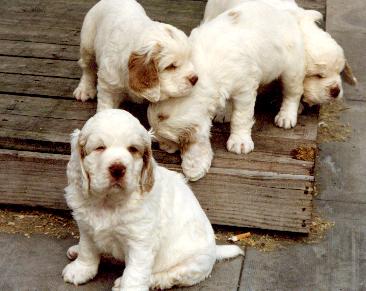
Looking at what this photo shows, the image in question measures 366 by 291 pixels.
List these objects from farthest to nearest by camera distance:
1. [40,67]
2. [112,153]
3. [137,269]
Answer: [40,67] < [137,269] < [112,153]

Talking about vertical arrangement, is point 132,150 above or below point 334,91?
above

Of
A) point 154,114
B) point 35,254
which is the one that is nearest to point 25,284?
point 35,254

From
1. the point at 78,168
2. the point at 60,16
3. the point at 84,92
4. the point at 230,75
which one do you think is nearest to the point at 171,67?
the point at 230,75

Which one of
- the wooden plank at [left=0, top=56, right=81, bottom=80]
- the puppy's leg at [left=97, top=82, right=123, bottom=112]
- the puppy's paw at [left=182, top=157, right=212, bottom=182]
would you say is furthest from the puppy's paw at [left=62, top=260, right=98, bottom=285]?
the wooden plank at [left=0, top=56, right=81, bottom=80]

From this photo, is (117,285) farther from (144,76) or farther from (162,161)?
(144,76)

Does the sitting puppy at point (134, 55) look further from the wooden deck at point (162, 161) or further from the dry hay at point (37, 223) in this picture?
the dry hay at point (37, 223)

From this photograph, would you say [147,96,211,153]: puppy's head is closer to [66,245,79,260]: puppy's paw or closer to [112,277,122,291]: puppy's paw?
[66,245,79,260]: puppy's paw

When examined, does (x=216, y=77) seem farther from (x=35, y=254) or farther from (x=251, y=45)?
(x=35, y=254)
